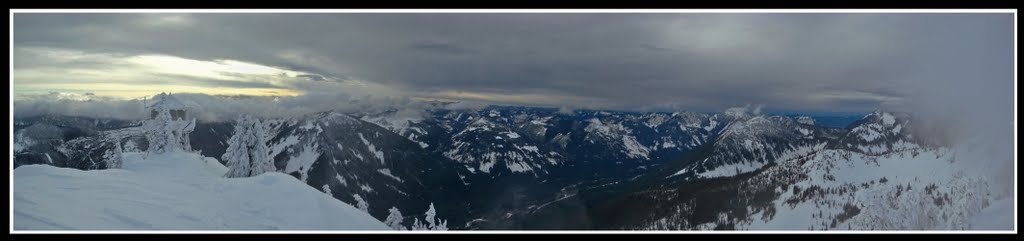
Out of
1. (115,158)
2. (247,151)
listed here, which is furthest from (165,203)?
(115,158)

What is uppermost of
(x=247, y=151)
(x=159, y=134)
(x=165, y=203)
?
(x=159, y=134)

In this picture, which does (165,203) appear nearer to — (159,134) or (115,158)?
(115,158)

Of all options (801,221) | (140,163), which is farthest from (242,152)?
(801,221)

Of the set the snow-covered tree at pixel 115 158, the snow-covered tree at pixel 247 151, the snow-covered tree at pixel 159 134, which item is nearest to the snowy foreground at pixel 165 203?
the snow-covered tree at pixel 247 151

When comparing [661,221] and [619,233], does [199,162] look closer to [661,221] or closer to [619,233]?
[619,233]

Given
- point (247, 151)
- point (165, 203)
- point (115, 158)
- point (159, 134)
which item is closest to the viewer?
point (165, 203)
